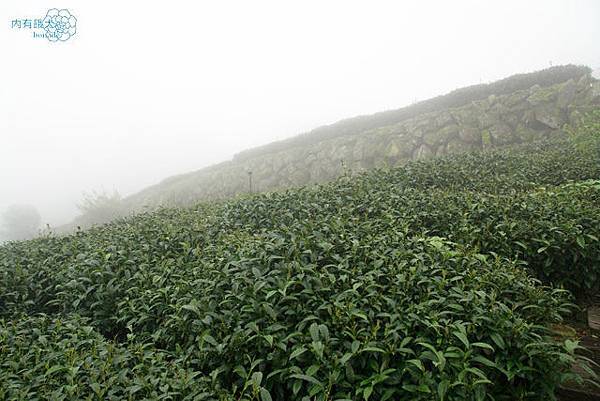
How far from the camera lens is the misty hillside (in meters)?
15.0

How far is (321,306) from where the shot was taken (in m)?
2.99

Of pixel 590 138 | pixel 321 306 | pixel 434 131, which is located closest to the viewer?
pixel 321 306

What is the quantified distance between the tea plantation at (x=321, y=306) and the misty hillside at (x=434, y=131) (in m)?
5.41

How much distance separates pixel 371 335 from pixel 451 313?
67 cm

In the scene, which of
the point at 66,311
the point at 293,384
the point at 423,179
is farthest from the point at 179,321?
the point at 423,179

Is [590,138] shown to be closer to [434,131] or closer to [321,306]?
[434,131]

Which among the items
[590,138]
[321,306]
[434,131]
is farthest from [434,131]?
[321,306]

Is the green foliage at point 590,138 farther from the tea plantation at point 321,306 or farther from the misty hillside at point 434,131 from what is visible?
the tea plantation at point 321,306

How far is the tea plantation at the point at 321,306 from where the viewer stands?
2520mm

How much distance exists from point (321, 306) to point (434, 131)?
1709cm

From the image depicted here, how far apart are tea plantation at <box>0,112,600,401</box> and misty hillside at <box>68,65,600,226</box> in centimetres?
541

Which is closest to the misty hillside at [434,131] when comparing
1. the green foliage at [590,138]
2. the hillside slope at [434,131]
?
the hillside slope at [434,131]

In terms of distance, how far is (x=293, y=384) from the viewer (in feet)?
8.59

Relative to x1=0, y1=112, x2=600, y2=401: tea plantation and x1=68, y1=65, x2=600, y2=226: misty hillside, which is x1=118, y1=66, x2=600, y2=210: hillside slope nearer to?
Answer: x1=68, y1=65, x2=600, y2=226: misty hillside
